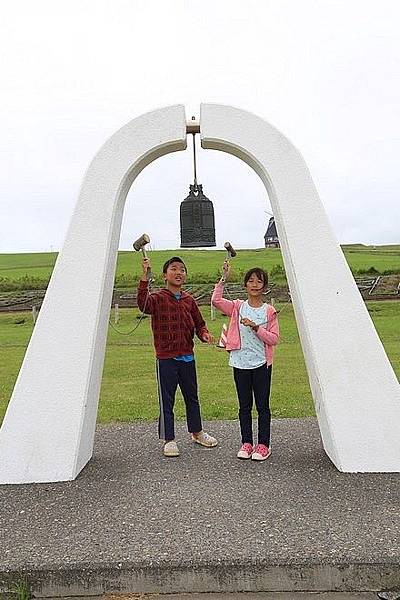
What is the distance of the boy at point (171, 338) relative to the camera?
5715 mm

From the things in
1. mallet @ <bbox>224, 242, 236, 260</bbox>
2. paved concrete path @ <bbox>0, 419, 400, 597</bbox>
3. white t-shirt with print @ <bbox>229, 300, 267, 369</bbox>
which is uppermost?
mallet @ <bbox>224, 242, 236, 260</bbox>

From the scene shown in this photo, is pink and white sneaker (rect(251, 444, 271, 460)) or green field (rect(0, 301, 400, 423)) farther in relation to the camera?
green field (rect(0, 301, 400, 423))

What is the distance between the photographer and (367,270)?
27.5 meters

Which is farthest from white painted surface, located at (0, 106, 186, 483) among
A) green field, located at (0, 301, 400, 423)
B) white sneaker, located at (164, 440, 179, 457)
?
green field, located at (0, 301, 400, 423)

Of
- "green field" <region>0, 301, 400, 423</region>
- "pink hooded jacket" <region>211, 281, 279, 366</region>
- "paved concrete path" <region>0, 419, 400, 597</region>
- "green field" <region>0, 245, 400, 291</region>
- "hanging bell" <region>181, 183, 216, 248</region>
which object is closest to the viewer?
"paved concrete path" <region>0, 419, 400, 597</region>

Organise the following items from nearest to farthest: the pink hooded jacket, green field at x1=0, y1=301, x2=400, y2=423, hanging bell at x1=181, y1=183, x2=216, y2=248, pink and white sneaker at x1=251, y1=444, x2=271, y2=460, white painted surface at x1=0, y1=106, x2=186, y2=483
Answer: white painted surface at x1=0, y1=106, x2=186, y2=483, the pink hooded jacket, pink and white sneaker at x1=251, y1=444, x2=271, y2=460, hanging bell at x1=181, y1=183, x2=216, y2=248, green field at x1=0, y1=301, x2=400, y2=423

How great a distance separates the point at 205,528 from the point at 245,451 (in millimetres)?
1595

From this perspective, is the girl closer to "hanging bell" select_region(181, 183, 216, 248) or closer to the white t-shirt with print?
the white t-shirt with print

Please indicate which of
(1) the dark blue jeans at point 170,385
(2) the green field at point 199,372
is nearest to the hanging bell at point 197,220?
(1) the dark blue jeans at point 170,385

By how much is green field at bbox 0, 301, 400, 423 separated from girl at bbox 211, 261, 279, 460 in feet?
9.46

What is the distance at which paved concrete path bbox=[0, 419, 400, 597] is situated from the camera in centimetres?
364

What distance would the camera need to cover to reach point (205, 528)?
4.10 metres

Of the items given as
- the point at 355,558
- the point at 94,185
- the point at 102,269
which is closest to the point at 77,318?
the point at 102,269

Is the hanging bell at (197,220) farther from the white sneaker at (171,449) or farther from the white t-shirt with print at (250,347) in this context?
the white sneaker at (171,449)
